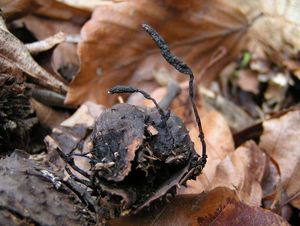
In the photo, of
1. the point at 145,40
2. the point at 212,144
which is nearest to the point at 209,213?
the point at 212,144

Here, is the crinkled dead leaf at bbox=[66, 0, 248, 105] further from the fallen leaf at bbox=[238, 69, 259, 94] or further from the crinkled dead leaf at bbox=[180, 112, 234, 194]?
the crinkled dead leaf at bbox=[180, 112, 234, 194]

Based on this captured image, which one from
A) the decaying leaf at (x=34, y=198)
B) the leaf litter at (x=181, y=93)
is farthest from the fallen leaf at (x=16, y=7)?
the decaying leaf at (x=34, y=198)

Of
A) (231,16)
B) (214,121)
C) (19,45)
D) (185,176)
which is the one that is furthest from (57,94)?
(231,16)

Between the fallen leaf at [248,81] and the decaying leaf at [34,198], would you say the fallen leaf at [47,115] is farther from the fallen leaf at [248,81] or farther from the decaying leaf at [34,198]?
the fallen leaf at [248,81]

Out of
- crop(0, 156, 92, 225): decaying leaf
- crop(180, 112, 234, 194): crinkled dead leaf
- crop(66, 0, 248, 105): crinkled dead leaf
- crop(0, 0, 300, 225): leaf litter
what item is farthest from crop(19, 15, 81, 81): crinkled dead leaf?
crop(0, 156, 92, 225): decaying leaf

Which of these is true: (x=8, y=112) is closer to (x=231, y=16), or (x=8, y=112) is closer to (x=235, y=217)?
(x=235, y=217)

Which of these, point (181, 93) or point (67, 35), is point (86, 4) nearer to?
point (67, 35)
